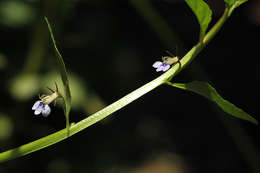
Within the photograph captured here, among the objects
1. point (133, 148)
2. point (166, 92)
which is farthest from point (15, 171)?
point (166, 92)

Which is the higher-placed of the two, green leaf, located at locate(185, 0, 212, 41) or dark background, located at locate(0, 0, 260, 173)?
green leaf, located at locate(185, 0, 212, 41)

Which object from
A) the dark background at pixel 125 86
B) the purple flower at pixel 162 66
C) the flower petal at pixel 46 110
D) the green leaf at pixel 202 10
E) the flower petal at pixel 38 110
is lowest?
the dark background at pixel 125 86

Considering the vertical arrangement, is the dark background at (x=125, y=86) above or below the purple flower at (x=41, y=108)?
below

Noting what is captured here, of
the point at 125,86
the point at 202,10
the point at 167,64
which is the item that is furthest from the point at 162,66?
the point at 125,86

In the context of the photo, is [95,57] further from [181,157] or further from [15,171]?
[181,157]

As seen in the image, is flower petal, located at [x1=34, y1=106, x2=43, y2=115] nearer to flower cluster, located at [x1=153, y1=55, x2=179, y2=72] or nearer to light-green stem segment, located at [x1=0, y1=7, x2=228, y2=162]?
light-green stem segment, located at [x1=0, y1=7, x2=228, y2=162]

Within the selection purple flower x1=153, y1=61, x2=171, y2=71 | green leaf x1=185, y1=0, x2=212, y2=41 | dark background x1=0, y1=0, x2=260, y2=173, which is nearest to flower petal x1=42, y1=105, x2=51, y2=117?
purple flower x1=153, y1=61, x2=171, y2=71

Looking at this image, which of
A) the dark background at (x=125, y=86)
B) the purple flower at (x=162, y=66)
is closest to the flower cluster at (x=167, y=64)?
the purple flower at (x=162, y=66)

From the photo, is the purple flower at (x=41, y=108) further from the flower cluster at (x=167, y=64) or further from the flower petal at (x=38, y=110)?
the flower cluster at (x=167, y=64)

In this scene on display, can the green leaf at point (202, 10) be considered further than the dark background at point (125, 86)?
No
